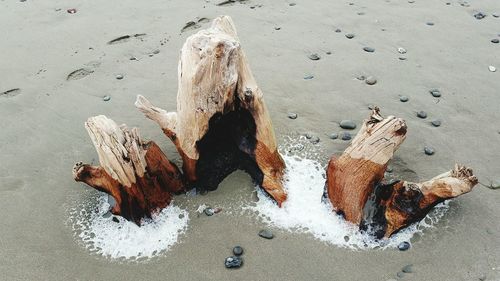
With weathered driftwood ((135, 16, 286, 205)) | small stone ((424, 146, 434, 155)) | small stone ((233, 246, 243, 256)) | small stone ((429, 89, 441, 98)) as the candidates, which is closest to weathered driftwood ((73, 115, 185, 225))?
weathered driftwood ((135, 16, 286, 205))

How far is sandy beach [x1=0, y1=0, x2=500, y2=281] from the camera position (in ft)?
11.5

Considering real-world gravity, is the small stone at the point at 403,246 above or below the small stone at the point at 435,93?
below

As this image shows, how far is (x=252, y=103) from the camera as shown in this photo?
11.4ft

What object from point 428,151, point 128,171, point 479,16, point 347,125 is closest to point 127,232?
point 128,171

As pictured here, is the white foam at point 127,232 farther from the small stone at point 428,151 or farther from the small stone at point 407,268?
the small stone at point 428,151

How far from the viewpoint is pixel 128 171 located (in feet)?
11.2

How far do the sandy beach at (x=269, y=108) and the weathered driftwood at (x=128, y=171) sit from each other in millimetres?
307

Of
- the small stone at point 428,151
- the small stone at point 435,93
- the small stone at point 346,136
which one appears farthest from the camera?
the small stone at point 435,93

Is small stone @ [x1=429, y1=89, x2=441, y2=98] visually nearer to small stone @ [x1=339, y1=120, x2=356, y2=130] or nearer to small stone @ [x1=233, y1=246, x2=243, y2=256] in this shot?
small stone @ [x1=339, y1=120, x2=356, y2=130]

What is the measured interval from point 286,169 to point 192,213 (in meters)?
0.93

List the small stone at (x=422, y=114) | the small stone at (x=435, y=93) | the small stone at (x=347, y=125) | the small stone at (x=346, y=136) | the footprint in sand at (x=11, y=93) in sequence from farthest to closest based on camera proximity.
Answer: the footprint in sand at (x=11, y=93)
the small stone at (x=435, y=93)
the small stone at (x=422, y=114)
the small stone at (x=347, y=125)
the small stone at (x=346, y=136)

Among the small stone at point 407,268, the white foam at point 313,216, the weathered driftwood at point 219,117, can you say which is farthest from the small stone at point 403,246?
the weathered driftwood at point 219,117

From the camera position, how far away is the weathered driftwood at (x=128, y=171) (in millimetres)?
3352

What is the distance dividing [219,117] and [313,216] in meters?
1.14
